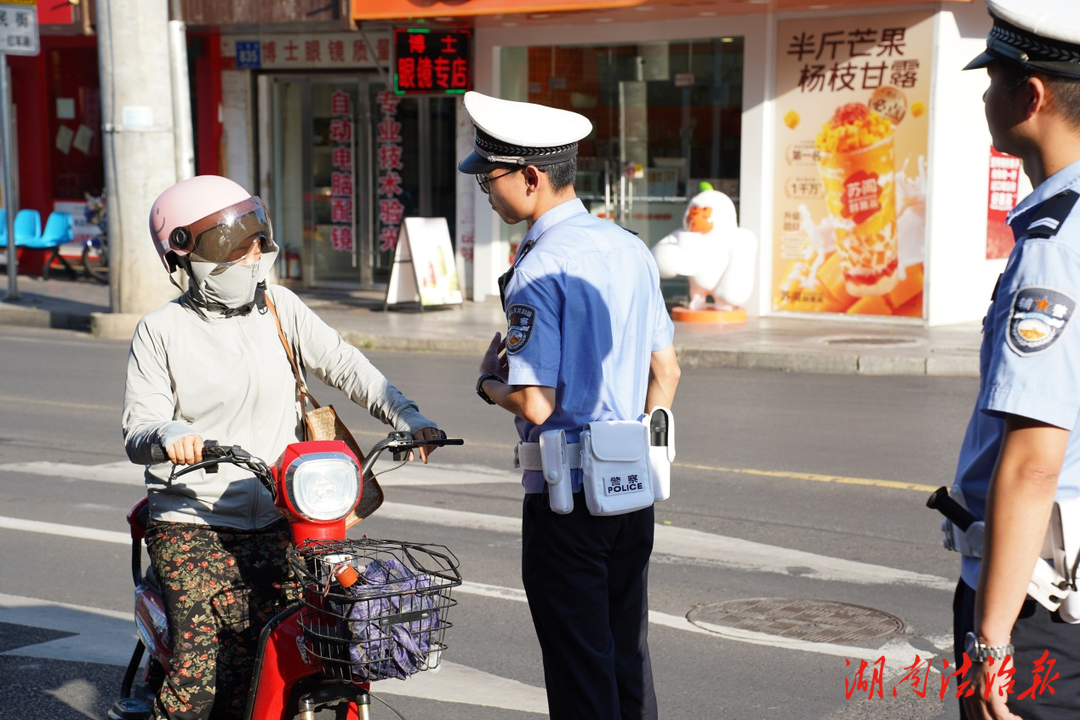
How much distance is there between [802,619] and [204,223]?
3107 millimetres

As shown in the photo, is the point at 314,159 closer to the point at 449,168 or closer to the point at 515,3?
the point at 449,168

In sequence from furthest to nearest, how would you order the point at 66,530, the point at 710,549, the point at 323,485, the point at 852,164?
the point at 852,164
the point at 66,530
the point at 710,549
the point at 323,485

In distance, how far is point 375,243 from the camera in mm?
19922

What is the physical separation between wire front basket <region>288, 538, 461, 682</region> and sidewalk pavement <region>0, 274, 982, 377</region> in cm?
964

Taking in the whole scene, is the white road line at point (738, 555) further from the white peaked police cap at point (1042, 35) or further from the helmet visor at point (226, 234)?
the white peaked police cap at point (1042, 35)

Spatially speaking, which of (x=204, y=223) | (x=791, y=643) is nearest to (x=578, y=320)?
(x=204, y=223)

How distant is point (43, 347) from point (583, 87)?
782 cm

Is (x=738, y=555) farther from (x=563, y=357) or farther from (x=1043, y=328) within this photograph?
(x=1043, y=328)

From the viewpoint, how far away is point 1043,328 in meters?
2.26

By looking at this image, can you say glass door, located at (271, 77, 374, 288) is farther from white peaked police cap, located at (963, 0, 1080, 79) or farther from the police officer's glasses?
white peaked police cap, located at (963, 0, 1080, 79)

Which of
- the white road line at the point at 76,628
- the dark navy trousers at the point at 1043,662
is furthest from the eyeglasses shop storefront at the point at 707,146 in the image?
the dark navy trousers at the point at 1043,662

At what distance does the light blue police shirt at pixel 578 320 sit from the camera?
129 inches

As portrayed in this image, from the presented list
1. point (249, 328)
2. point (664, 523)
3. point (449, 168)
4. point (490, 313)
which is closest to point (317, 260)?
point (449, 168)

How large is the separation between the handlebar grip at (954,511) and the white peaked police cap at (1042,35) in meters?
0.80
